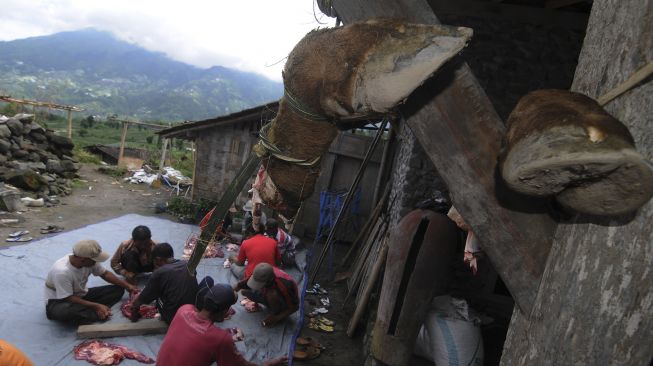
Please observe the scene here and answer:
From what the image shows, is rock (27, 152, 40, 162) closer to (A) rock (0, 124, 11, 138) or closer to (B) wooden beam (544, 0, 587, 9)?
(A) rock (0, 124, 11, 138)

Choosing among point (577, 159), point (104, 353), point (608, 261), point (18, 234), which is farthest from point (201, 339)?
point (18, 234)

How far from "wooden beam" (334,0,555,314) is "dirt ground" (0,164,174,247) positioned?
801cm

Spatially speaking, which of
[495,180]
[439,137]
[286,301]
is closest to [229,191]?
[439,137]

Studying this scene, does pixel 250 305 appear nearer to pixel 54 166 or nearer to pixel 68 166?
pixel 54 166

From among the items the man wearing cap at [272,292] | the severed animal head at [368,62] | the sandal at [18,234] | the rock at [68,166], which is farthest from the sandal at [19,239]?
the severed animal head at [368,62]

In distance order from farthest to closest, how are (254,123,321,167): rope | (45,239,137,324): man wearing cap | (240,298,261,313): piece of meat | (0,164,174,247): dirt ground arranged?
(0,164,174,247): dirt ground
(240,298,261,313): piece of meat
(45,239,137,324): man wearing cap
(254,123,321,167): rope

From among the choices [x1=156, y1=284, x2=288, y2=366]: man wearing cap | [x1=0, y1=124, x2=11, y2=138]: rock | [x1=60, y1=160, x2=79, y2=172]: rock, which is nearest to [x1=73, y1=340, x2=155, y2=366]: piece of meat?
[x1=156, y1=284, x2=288, y2=366]: man wearing cap

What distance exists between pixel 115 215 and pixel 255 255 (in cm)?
645

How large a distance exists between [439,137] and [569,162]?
1.38 feet

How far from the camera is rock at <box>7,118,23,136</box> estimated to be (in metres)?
12.4

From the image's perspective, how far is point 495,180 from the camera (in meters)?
1.00

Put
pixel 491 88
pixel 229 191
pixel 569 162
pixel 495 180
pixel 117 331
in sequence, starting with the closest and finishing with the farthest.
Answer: pixel 569 162 < pixel 495 180 < pixel 229 191 < pixel 117 331 < pixel 491 88

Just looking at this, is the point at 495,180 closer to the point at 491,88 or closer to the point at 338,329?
the point at 491,88

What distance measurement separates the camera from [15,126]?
12.5 meters
